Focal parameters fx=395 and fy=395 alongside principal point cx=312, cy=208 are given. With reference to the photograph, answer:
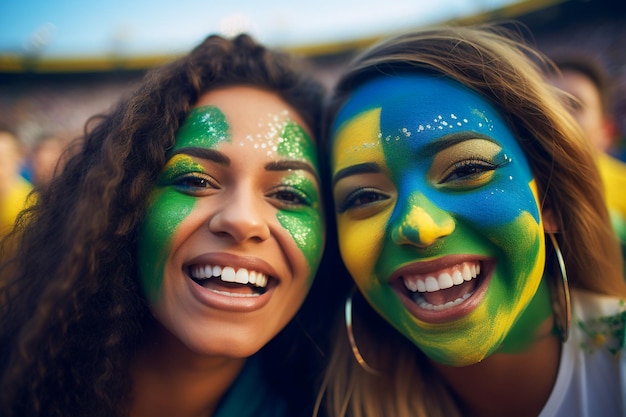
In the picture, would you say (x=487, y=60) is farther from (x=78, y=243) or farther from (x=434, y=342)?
(x=78, y=243)

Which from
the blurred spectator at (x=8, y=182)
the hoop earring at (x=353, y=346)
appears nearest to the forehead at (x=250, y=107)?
the hoop earring at (x=353, y=346)

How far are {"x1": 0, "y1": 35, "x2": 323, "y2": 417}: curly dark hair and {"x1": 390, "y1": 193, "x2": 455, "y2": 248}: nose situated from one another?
0.97m

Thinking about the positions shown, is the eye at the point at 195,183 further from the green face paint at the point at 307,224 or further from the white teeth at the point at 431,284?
the white teeth at the point at 431,284

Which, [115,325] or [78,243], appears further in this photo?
[115,325]

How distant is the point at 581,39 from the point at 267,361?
909 centimetres

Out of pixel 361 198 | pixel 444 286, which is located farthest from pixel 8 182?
pixel 444 286

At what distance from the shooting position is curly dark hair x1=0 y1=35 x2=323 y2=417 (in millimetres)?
1367

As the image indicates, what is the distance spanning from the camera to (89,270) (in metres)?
1.41

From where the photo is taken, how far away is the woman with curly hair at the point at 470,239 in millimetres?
1407

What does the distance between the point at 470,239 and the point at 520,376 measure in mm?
692

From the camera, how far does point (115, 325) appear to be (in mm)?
1497

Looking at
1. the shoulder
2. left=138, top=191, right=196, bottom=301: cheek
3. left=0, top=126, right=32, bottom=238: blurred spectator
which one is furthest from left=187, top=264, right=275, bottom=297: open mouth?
left=0, top=126, right=32, bottom=238: blurred spectator

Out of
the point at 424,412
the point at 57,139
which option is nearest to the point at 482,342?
the point at 424,412

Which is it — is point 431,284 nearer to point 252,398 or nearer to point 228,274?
point 228,274
